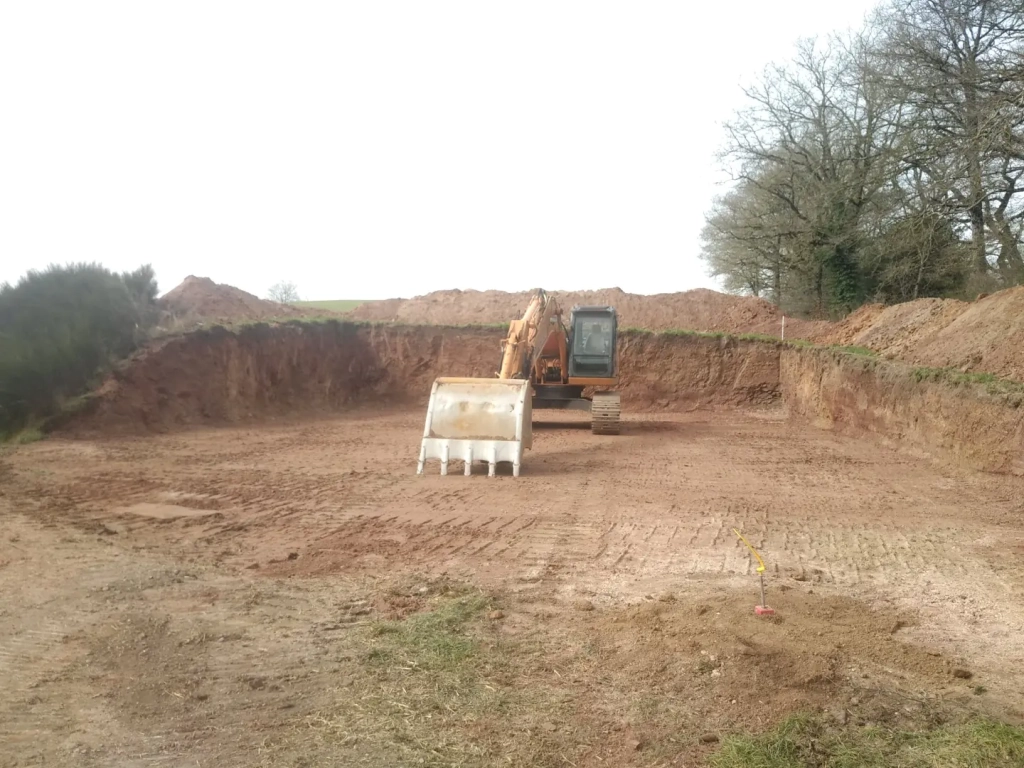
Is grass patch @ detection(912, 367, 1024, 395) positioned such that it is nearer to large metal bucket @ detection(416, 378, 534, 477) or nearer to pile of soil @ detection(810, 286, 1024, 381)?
pile of soil @ detection(810, 286, 1024, 381)

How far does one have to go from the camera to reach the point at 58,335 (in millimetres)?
17125

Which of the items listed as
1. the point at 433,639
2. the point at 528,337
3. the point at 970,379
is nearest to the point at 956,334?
the point at 970,379

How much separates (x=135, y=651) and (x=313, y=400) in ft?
62.8

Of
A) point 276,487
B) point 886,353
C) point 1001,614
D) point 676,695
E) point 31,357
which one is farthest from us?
point 886,353

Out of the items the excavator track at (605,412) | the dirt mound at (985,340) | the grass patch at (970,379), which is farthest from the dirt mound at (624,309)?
the grass patch at (970,379)

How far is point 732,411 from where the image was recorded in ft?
81.6

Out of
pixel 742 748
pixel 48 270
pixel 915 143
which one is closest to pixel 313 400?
pixel 48 270

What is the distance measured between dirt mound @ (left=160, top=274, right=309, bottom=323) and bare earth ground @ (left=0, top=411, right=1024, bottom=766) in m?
14.8

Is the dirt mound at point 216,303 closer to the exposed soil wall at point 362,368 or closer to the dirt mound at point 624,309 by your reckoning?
the exposed soil wall at point 362,368

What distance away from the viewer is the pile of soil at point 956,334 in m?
13.9

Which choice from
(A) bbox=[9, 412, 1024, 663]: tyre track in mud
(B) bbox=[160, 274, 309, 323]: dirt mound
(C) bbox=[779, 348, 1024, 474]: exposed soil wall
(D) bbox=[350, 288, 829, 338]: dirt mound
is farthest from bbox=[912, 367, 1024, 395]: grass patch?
(B) bbox=[160, 274, 309, 323]: dirt mound

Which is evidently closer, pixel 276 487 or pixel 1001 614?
pixel 1001 614

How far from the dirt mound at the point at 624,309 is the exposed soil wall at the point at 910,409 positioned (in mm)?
9134

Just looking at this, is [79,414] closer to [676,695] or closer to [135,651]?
[135,651]
